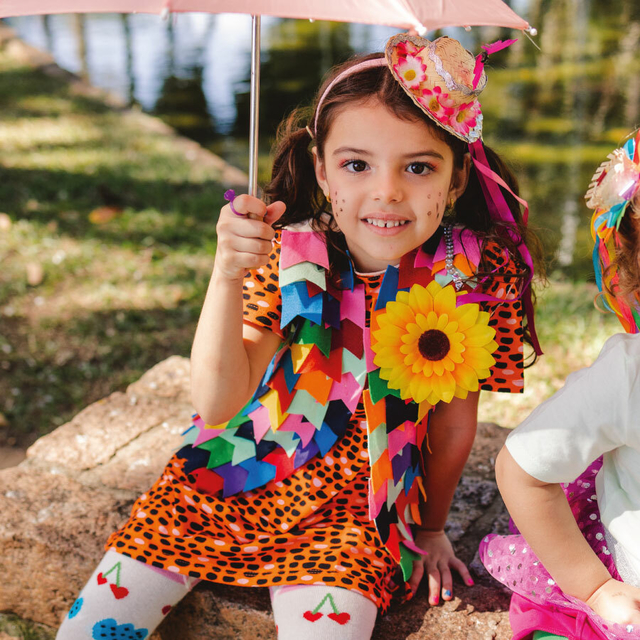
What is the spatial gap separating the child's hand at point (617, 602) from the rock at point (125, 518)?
0.33 meters

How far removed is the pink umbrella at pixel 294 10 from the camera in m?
1.33

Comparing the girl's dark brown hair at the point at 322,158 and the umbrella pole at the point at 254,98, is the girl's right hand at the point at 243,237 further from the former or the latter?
the girl's dark brown hair at the point at 322,158

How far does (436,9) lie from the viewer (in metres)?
1.48

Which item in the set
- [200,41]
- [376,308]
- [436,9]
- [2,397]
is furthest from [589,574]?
[200,41]

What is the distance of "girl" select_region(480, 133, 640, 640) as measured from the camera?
1.25m

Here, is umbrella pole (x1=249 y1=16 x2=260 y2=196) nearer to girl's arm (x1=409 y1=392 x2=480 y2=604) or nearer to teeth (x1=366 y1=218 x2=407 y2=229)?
teeth (x1=366 y1=218 x2=407 y2=229)

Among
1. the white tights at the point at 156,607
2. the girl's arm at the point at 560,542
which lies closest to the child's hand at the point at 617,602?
the girl's arm at the point at 560,542

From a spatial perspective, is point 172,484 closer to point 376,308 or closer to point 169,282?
point 376,308

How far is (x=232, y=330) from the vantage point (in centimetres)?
154

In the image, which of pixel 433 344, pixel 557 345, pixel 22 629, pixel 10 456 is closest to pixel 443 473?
pixel 433 344

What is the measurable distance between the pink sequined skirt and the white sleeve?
0.23 metres

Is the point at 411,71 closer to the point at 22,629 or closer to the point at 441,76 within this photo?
the point at 441,76

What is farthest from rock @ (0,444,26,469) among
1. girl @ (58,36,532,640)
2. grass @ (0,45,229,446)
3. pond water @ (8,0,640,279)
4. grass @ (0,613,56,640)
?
pond water @ (8,0,640,279)

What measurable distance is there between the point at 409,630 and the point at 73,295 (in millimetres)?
2494
